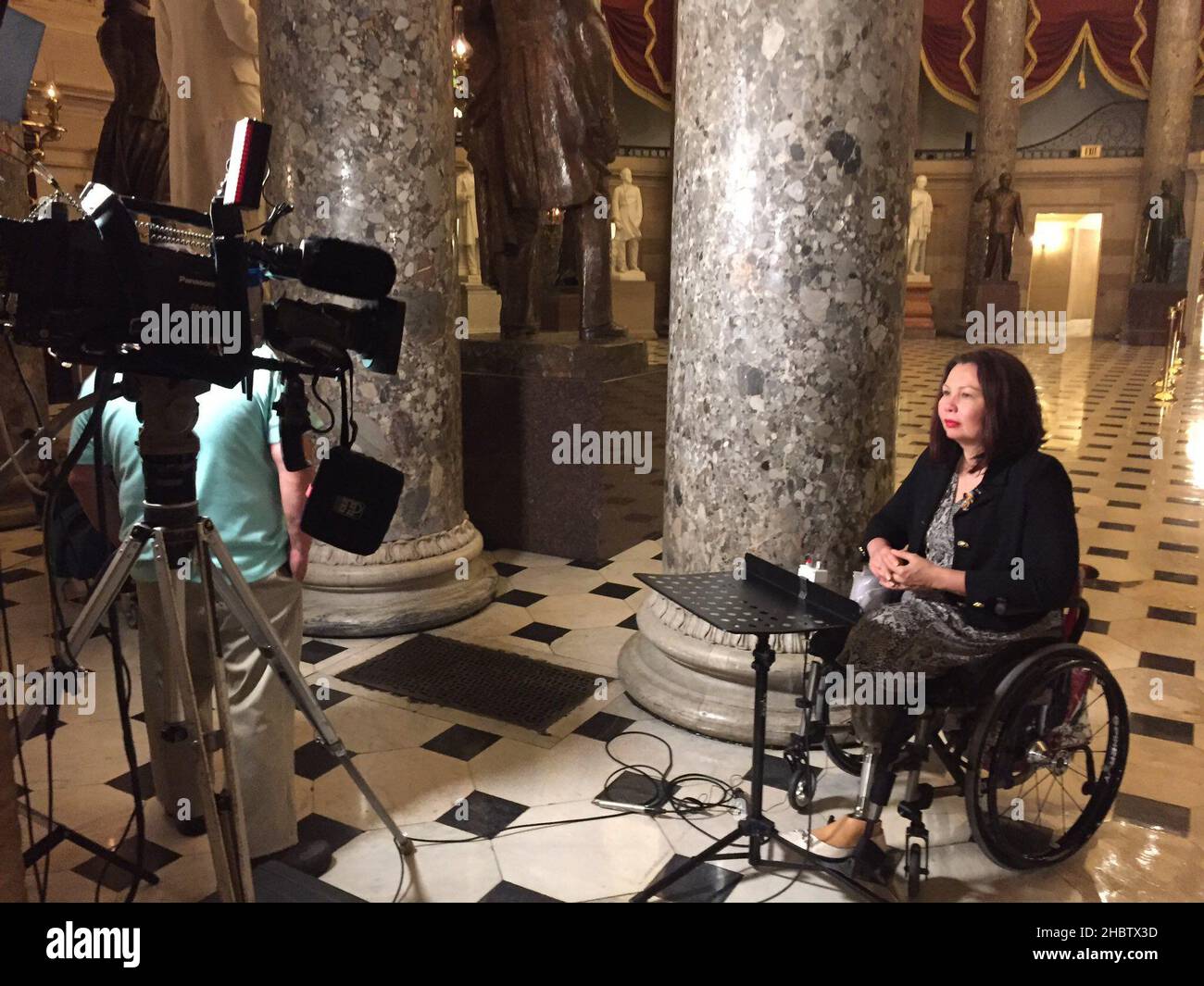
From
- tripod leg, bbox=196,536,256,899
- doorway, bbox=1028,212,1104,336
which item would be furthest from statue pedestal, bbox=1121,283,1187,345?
tripod leg, bbox=196,536,256,899

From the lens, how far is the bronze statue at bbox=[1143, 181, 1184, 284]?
17.0 m

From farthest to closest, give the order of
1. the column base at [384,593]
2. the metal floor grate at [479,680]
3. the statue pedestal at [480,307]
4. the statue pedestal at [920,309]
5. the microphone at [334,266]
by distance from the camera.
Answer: the statue pedestal at [920,309], the statue pedestal at [480,307], the column base at [384,593], the metal floor grate at [479,680], the microphone at [334,266]

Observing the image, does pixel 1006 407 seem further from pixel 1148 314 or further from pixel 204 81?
pixel 1148 314

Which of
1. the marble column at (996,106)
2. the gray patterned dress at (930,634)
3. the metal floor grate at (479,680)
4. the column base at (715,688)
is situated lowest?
the metal floor grate at (479,680)

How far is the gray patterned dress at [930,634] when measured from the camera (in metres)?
2.39

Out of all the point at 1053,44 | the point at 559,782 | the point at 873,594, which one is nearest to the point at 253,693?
the point at 559,782

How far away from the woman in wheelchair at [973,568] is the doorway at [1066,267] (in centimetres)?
2034

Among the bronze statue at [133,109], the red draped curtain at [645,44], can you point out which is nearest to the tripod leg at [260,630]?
the bronze statue at [133,109]

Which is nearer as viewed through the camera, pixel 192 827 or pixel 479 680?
pixel 192 827

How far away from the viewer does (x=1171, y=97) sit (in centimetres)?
1711

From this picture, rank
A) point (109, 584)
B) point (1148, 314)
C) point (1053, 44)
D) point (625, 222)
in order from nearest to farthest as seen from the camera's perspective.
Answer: point (109, 584) → point (625, 222) → point (1148, 314) → point (1053, 44)

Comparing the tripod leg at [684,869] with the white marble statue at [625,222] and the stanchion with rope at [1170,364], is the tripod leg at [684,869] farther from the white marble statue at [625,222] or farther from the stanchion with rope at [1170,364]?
the white marble statue at [625,222]

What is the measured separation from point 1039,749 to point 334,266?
6.51 ft

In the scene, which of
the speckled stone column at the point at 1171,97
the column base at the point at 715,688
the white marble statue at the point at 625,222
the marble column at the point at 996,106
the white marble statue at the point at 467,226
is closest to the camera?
the column base at the point at 715,688
